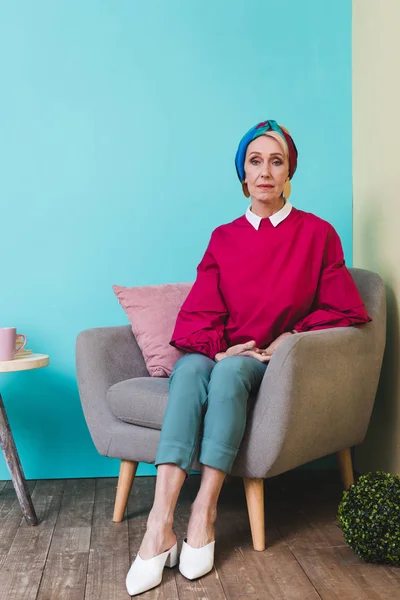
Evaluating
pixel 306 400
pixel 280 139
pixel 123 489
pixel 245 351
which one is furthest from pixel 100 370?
pixel 280 139

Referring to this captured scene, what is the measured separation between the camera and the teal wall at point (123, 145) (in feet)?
8.91

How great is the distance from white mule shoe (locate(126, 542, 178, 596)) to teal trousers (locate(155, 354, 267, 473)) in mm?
231

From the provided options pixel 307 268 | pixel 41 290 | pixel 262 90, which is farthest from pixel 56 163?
pixel 307 268

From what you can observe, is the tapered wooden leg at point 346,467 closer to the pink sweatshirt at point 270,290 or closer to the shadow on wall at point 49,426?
the pink sweatshirt at point 270,290

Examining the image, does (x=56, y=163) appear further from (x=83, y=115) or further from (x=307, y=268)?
(x=307, y=268)

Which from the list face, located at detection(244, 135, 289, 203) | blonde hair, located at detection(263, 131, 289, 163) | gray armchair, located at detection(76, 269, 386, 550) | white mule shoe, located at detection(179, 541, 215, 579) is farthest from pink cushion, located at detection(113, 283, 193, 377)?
white mule shoe, located at detection(179, 541, 215, 579)

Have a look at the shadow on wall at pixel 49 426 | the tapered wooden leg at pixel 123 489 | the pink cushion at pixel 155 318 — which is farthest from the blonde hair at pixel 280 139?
the shadow on wall at pixel 49 426

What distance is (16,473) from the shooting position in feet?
7.25

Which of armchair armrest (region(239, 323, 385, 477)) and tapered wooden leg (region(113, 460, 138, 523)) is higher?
armchair armrest (region(239, 323, 385, 477))

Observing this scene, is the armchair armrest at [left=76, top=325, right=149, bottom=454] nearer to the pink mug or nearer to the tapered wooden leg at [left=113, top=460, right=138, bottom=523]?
the tapered wooden leg at [left=113, top=460, right=138, bottom=523]

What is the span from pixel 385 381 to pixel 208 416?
86cm

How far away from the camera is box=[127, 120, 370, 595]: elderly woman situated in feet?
6.22

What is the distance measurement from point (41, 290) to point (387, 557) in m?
1.62

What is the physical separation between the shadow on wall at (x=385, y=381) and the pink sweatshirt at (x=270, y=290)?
0.26 metres
